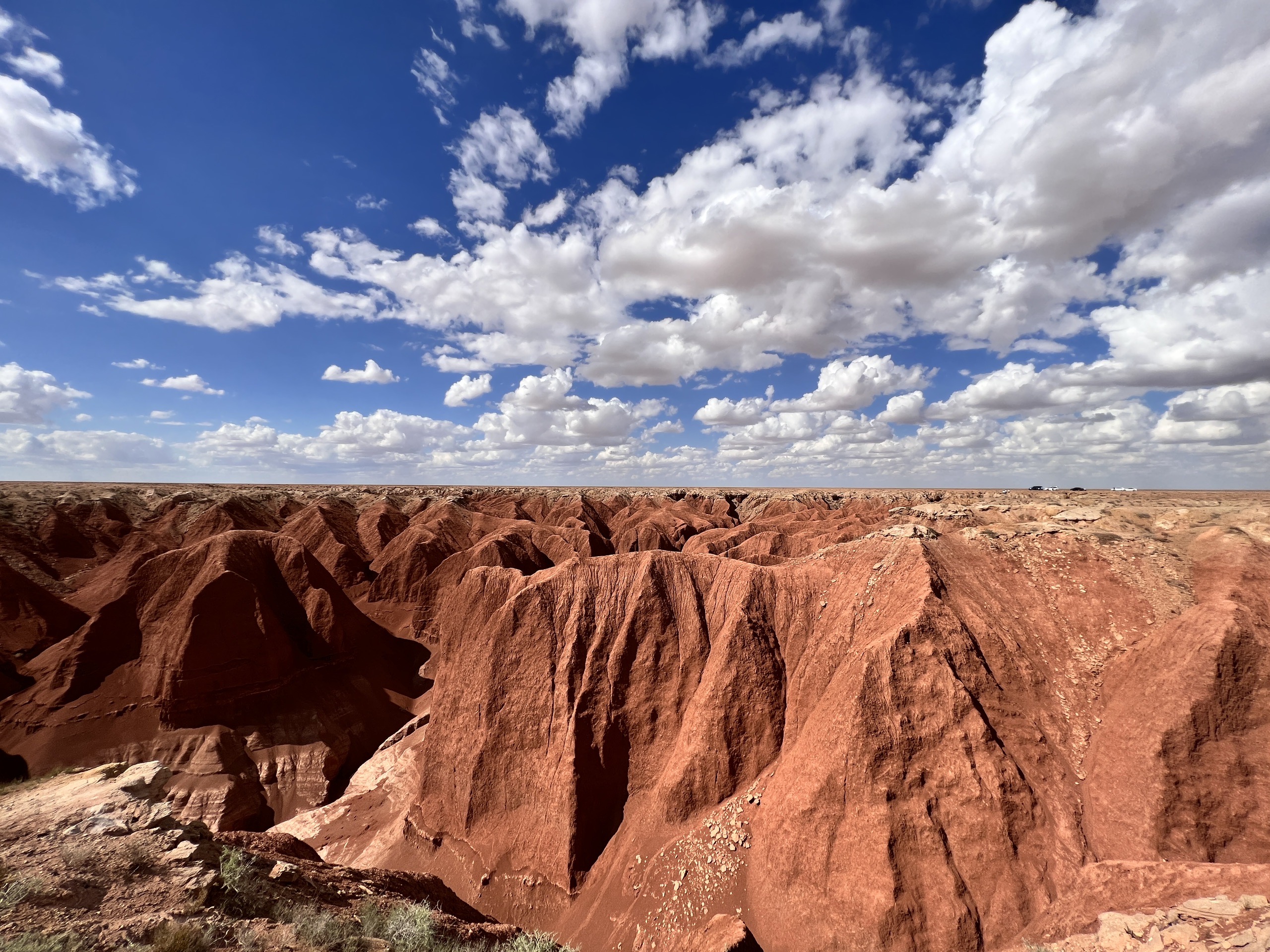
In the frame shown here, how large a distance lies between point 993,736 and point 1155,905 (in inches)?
167

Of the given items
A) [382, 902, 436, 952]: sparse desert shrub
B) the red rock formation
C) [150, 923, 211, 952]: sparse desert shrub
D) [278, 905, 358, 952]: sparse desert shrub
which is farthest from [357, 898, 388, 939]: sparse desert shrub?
the red rock formation

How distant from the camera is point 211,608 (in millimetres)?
29312

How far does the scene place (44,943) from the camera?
666 centimetres

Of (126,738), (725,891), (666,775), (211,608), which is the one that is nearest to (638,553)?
(666,775)

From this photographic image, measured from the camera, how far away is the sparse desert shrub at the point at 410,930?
9.80 m

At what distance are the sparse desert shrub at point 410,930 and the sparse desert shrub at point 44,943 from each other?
4.73 metres

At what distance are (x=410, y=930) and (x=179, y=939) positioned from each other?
14.4 feet

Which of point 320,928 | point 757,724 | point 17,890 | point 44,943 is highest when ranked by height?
point 17,890

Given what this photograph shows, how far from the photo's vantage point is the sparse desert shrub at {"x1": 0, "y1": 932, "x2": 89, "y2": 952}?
20.8ft

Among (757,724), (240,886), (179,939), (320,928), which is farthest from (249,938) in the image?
(757,724)

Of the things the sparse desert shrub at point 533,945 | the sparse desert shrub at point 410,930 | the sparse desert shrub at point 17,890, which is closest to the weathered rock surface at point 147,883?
the sparse desert shrub at point 17,890

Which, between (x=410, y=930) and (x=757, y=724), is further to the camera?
(x=757, y=724)

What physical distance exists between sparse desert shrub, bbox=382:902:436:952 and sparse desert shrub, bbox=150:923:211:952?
3.31m

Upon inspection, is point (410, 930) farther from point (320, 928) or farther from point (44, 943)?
point (44, 943)
